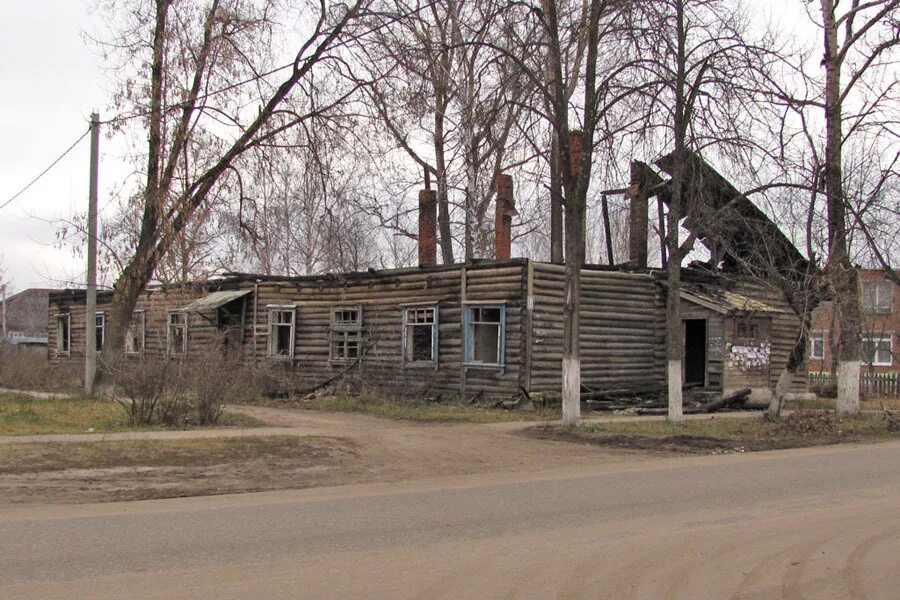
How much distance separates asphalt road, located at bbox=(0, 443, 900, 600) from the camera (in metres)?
5.89

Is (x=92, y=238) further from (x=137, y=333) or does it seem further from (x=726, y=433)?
(x=137, y=333)

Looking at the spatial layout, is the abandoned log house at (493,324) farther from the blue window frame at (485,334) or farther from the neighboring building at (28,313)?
the neighboring building at (28,313)

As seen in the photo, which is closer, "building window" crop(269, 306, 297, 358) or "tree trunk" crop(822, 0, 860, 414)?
"tree trunk" crop(822, 0, 860, 414)

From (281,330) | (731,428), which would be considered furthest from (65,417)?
(731,428)

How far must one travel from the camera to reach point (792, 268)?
61.1 ft

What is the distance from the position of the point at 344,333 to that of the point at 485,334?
5.03 meters

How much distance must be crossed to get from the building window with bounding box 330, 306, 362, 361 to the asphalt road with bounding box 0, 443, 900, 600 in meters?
14.5

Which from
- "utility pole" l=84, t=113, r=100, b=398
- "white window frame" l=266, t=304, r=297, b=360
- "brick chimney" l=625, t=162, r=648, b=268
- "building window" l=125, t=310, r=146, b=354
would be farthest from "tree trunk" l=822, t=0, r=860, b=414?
"building window" l=125, t=310, r=146, b=354

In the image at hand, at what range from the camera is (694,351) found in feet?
87.9

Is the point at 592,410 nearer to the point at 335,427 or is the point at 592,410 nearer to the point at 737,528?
the point at 335,427

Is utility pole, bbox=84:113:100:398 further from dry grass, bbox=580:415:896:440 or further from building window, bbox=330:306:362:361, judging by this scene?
dry grass, bbox=580:415:896:440

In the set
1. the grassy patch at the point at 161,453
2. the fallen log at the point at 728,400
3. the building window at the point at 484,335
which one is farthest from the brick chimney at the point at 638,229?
the grassy patch at the point at 161,453

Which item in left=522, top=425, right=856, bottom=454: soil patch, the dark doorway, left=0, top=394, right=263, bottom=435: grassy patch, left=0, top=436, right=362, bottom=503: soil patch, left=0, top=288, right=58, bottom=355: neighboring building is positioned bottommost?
left=522, top=425, right=856, bottom=454: soil patch

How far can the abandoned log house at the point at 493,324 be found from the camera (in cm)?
2141
